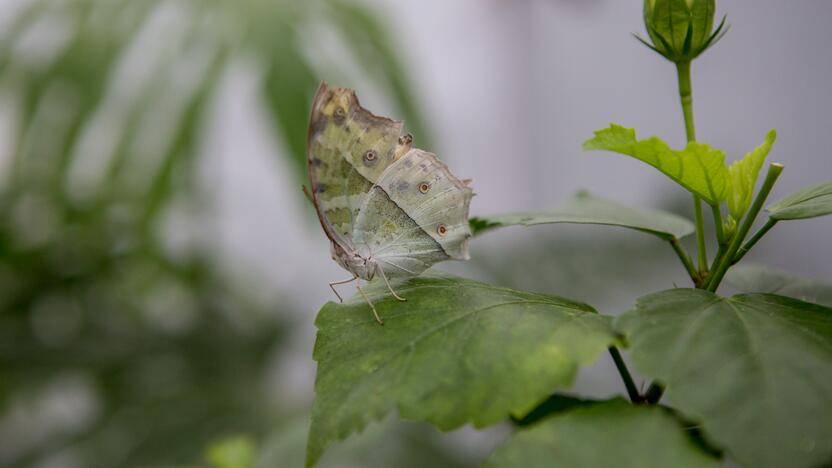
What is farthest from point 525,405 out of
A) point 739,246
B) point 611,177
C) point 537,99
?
point 537,99

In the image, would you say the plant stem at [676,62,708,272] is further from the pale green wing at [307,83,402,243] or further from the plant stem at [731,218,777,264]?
the pale green wing at [307,83,402,243]

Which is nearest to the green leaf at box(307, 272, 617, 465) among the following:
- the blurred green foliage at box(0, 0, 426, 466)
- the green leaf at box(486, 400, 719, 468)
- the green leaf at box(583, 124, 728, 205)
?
the green leaf at box(486, 400, 719, 468)

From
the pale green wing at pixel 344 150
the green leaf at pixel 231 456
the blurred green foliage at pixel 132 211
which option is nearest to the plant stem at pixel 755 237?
the pale green wing at pixel 344 150

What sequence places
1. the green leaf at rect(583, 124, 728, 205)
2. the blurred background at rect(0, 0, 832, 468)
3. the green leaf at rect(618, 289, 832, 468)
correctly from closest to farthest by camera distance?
the green leaf at rect(618, 289, 832, 468)
the green leaf at rect(583, 124, 728, 205)
the blurred background at rect(0, 0, 832, 468)

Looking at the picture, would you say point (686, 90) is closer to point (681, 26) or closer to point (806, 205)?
point (681, 26)

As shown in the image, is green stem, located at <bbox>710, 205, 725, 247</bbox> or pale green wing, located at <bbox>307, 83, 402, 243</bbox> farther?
pale green wing, located at <bbox>307, 83, 402, 243</bbox>

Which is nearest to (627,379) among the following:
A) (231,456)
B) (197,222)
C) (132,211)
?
(231,456)
